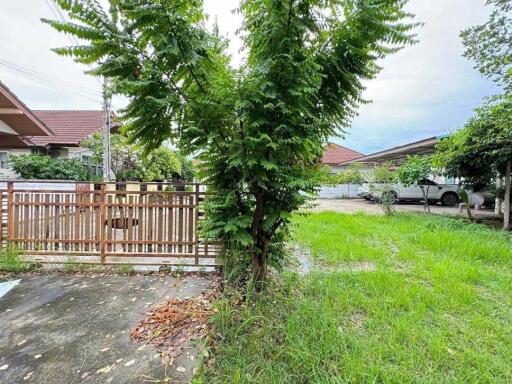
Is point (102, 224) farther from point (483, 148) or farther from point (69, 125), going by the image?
point (69, 125)

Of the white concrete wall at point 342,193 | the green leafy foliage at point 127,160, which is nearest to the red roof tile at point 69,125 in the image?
the green leafy foliage at point 127,160

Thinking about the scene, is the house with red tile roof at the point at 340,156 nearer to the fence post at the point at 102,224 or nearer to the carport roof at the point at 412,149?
the carport roof at the point at 412,149

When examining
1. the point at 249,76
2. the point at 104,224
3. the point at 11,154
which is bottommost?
the point at 104,224

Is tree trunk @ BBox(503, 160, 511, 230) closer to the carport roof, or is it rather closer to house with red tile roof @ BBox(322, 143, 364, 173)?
the carport roof

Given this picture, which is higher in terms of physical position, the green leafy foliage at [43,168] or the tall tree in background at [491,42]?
the tall tree in background at [491,42]

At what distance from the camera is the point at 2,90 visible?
591 cm

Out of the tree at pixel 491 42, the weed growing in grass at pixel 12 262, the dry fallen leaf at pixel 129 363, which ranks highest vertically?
the tree at pixel 491 42

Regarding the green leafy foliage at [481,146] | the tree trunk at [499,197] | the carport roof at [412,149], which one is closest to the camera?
the green leafy foliage at [481,146]

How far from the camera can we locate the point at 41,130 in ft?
25.5

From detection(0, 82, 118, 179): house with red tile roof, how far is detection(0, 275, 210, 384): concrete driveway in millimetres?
5557

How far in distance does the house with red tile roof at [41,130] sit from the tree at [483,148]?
11151mm

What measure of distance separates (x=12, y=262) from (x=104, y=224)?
1.31 m

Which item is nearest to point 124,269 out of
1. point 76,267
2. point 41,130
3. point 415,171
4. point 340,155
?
point 76,267

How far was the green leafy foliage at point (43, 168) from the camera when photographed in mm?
8625
